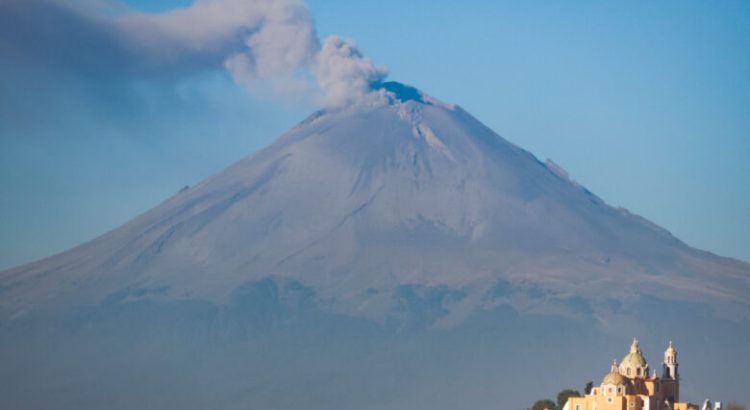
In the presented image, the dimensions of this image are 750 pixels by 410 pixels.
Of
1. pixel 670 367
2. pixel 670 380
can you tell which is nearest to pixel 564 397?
pixel 670 367

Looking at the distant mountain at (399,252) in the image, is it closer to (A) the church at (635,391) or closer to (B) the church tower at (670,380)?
(B) the church tower at (670,380)

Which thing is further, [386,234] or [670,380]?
[386,234]

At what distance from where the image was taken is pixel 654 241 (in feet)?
576

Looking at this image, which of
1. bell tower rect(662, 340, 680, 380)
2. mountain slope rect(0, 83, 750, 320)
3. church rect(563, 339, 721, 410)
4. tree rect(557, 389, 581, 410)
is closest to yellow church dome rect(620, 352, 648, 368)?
church rect(563, 339, 721, 410)

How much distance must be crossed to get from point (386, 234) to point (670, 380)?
7651cm

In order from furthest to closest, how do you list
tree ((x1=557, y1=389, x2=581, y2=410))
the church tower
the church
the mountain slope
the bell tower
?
the mountain slope < tree ((x1=557, y1=389, x2=581, y2=410)) < the bell tower < the church tower < the church

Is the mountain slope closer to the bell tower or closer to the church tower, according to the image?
the bell tower

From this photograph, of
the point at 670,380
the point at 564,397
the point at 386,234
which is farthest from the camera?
the point at 386,234

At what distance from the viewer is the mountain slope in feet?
526

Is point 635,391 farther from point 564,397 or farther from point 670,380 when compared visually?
point 564,397

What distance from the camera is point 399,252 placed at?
162 metres

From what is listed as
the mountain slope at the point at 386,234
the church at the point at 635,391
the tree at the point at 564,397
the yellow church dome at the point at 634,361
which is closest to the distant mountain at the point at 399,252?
the mountain slope at the point at 386,234

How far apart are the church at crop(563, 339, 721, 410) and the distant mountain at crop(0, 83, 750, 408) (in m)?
57.1

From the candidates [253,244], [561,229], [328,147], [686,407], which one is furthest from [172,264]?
[686,407]
